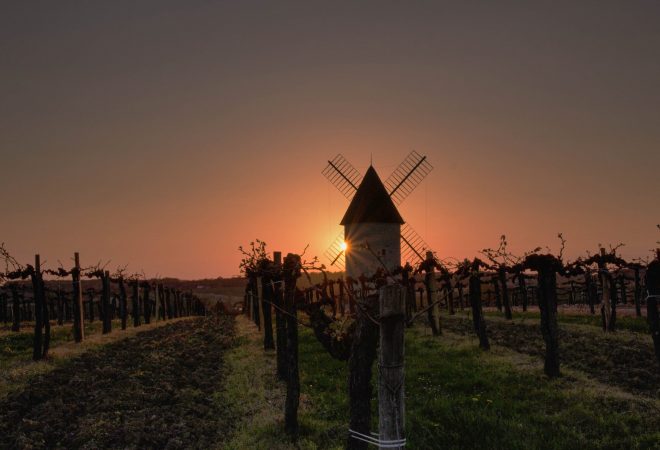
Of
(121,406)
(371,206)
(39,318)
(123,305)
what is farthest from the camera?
(371,206)

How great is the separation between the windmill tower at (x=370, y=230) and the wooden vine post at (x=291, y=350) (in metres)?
21.9

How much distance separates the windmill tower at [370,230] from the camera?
34750mm

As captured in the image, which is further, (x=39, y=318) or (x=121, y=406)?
(x=39, y=318)

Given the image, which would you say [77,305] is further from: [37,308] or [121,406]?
[121,406]

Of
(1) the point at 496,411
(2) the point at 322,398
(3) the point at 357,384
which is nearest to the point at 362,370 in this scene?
(3) the point at 357,384

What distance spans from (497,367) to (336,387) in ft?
16.7

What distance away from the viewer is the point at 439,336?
2467cm

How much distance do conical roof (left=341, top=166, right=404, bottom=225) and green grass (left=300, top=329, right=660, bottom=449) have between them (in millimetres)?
19990

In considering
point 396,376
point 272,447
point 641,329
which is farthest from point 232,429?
point 641,329

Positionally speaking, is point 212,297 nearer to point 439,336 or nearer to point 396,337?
point 439,336

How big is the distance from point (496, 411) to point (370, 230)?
2450cm

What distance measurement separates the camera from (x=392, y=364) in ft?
20.0

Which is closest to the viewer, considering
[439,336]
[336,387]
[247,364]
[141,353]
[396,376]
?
[396,376]

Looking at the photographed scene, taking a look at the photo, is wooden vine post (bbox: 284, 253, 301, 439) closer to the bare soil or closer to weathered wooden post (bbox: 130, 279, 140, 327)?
the bare soil
